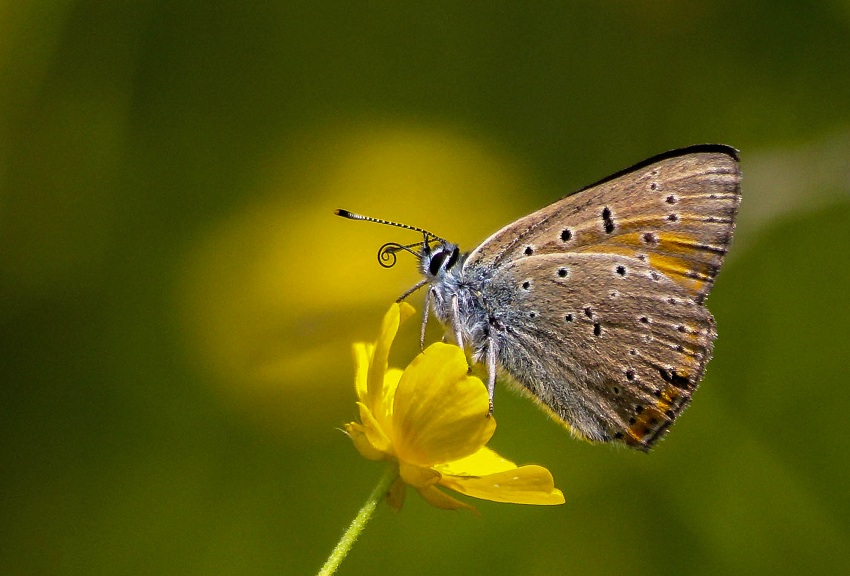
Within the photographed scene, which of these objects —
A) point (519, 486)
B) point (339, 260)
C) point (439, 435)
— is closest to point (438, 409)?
point (439, 435)

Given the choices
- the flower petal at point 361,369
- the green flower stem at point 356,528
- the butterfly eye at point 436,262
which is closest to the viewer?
the green flower stem at point 356,528

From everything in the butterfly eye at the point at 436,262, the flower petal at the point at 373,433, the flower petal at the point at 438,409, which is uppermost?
the butterfly eye at the point at 436,262

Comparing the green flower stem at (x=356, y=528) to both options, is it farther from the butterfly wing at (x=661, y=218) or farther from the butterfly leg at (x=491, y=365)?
the butterfly wing at (x=661, y=218)

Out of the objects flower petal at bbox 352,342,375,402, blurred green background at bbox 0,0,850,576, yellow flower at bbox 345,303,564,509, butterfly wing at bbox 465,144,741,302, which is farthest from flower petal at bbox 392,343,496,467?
blurred green background at bbox 0,0,850,576

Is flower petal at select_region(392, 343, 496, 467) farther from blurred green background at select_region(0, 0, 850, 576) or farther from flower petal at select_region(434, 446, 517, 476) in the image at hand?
blurred green background at select_region(0, 0, 850, 576)

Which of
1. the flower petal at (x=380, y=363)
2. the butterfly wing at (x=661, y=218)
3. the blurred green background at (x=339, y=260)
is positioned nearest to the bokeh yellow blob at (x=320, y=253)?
the blurred green background at (x=339, y=260)

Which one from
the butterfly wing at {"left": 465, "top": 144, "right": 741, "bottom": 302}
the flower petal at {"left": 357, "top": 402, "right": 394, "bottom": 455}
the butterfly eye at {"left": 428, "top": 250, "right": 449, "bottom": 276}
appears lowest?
the flower petal at {"left": 357, "top": 402, "right": 394, "bottom": 455}
